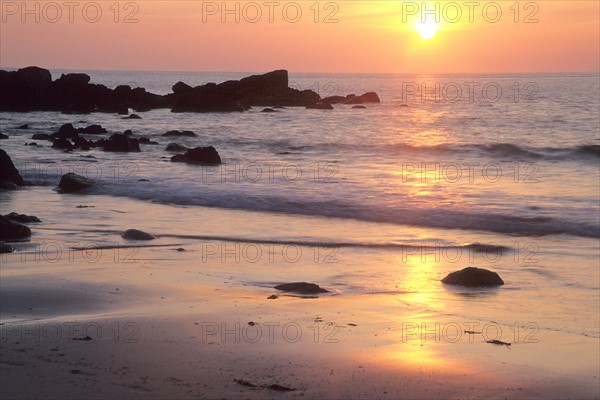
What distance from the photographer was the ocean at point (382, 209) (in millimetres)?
10781

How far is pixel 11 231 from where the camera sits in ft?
43.0

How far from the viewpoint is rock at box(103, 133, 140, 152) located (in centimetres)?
3434

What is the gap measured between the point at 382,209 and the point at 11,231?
8552mm

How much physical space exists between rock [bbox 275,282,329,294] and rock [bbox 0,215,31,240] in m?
5.04

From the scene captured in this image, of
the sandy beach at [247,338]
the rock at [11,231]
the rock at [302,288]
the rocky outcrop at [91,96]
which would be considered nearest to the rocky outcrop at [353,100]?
the rocky outcrop at [91,96]

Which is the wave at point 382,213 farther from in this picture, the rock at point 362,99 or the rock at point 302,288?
the rock at point 362,99

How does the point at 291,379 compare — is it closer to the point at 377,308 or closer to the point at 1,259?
the point at 377,308

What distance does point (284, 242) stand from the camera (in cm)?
1439

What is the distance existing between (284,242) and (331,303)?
4910 millimetres

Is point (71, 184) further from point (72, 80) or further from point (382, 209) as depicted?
point (72, 80)

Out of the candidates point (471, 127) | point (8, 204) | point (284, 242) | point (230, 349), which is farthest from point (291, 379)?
point (471, 127)

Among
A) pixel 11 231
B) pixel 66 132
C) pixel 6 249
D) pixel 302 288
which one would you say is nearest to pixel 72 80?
pixel 66 132

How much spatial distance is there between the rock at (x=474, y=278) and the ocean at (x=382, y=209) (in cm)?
18

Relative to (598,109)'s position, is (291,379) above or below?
below
